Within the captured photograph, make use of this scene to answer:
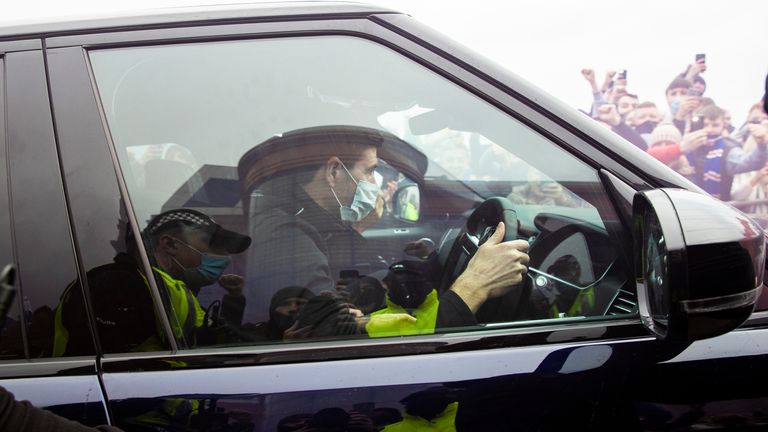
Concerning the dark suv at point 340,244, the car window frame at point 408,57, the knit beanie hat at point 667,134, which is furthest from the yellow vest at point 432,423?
the knit beanie hat at point 667,134

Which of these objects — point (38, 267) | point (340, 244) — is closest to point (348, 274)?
point (340, 244)

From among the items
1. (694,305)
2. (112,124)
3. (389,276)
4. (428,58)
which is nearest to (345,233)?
(389,276)

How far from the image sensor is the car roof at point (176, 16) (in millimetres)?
1393

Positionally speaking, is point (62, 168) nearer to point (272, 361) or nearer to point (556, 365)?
point (272, 361)

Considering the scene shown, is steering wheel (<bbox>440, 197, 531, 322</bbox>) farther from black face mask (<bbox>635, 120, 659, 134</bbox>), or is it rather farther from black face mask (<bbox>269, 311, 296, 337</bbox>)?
black face mask (<bbox>635, 120, 659, 134</bbox>)

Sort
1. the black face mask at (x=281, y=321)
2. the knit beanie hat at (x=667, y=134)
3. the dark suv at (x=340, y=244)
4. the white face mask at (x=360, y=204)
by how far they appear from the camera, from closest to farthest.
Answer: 1. the dark suv at (x=340, y=244)
2. the black face mask at (x=281, y=321)
3. the white face mask at (x=360, y=204)
4. the knit beanie hat at (x=667, y=134)

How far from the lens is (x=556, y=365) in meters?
1.23

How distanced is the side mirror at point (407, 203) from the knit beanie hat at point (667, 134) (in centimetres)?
539

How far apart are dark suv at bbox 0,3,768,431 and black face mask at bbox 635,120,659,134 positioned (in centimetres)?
530

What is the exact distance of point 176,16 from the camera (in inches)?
56.3

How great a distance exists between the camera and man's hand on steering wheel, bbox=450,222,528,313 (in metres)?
1.39

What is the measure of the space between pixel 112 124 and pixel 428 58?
702 mm

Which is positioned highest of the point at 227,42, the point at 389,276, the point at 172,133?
the point at 227,42

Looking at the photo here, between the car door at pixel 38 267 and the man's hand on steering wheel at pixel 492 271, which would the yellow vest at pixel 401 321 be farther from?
the car door at pixel 38 267
